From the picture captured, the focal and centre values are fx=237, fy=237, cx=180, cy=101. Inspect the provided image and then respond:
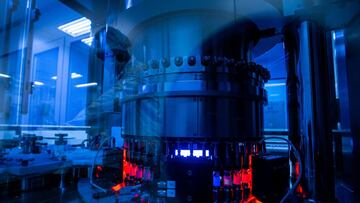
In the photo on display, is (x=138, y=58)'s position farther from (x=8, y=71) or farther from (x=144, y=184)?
(x=8, y=71)

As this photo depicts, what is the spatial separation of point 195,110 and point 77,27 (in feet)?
9.64

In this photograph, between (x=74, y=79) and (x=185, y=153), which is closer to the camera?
(x=185, y=153)

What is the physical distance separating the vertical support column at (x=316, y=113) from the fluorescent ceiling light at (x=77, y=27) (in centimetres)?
282

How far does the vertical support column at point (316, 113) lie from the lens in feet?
2.87

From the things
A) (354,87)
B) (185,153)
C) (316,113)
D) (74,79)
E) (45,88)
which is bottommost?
(185,153)

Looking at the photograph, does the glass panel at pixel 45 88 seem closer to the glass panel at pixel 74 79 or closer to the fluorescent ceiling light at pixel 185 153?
the glass panel at pixel 74 79

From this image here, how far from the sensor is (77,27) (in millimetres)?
3273

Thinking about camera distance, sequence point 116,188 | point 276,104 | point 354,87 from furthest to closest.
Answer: point 276,104 < point 116,188 < point 354,87

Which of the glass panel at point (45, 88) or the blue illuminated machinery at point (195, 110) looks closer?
the blue illuminated machinery at point (195, 110)

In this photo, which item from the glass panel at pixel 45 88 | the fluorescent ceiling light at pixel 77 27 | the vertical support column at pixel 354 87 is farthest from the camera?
the glass panel at pixel 45 88

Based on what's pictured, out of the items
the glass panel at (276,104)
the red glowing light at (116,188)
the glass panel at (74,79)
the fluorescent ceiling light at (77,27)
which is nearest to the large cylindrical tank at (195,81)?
the red glowing light at (116,188)

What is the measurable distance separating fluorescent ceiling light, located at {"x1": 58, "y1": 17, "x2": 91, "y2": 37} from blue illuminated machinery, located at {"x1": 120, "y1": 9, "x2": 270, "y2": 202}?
235 centimetres

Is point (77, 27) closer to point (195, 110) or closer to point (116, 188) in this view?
point (116, 188)

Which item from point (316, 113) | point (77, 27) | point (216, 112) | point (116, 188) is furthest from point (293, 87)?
point (77, 27)
